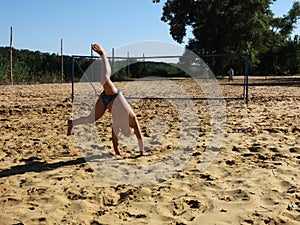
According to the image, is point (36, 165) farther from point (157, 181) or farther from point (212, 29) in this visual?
point (212, 29)

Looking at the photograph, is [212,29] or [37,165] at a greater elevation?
[212,29]

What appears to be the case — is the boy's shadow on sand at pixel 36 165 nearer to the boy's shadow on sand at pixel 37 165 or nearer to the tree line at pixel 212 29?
the boy's shadow on sand at pixel 37 165

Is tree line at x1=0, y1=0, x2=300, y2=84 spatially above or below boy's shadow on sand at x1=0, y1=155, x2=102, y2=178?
above

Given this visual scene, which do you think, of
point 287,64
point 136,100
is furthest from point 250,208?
point 287,64

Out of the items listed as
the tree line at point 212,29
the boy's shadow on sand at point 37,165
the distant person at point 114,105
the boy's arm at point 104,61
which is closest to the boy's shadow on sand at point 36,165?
the boy's shadow on sand at point 37,165

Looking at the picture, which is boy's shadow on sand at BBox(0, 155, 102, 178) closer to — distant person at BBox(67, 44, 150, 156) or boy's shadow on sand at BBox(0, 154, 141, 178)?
boy's shadow on sand at BBox(0, 154, 141, 178)

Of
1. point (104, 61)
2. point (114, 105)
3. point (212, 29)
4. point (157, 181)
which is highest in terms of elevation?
point (212, 29)

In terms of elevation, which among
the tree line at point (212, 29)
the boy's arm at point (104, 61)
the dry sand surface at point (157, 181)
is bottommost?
the dry sand surface at point (157, 181)

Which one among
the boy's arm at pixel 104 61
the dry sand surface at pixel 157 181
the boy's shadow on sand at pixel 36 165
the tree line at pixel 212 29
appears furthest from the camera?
the tree line at pixel 212 29

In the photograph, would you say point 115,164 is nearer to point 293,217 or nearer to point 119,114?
point 119,114

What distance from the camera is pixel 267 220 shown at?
2.80 m

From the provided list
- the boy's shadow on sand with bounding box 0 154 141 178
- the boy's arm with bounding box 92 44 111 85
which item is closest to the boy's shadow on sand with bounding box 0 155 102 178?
the boy's shadow on sand with bounding box 0 154 141 178

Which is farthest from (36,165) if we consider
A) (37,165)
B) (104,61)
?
(104,61)

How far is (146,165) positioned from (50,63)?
105 feet
